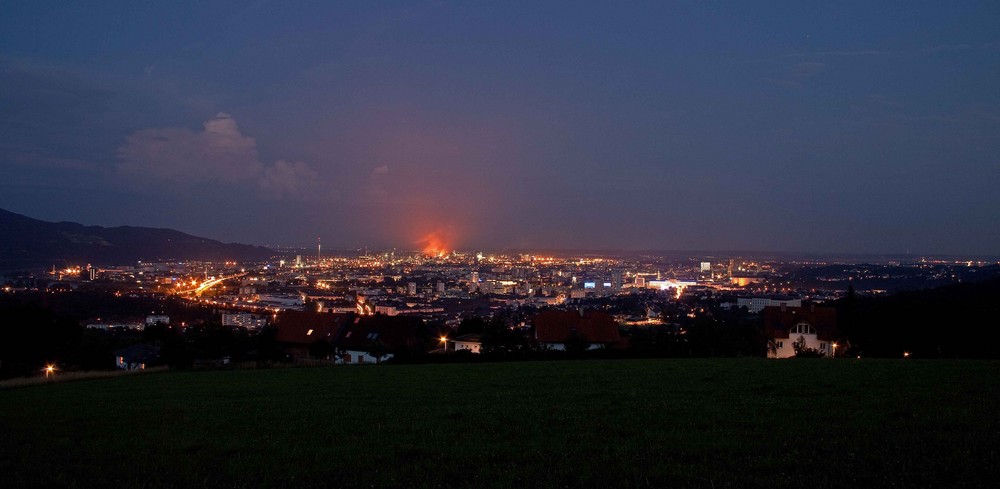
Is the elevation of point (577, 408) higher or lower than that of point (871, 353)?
higher

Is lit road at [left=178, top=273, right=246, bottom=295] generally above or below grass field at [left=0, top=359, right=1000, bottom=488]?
below

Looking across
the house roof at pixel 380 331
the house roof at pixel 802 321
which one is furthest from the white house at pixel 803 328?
the house roof at pixel 380 331

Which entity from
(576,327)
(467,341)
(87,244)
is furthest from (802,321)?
(87,244)

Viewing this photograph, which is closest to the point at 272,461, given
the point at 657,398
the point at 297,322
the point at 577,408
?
the point at 577,408

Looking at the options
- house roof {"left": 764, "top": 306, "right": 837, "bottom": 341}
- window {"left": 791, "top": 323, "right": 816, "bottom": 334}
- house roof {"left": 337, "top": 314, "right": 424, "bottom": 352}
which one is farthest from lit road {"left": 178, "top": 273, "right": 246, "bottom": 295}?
window {"left": 791, "top": 323, "right": 816, "bottom": 334}

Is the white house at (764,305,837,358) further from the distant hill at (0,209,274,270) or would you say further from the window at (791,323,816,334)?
the distant hill at (0,209,274,270)

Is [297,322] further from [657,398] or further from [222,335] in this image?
[657,398]
